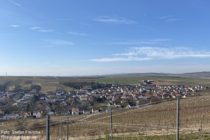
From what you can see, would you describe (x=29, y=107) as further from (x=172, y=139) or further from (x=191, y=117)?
(x=172, y=139)

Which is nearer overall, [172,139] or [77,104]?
[172,139]

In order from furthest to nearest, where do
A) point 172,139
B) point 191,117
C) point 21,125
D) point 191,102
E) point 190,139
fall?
1. point 191,102
2. point 21,125
3. point 191,117
4. point 172,139
5. point 190,139

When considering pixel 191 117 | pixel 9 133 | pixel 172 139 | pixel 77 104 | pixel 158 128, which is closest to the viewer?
pixel 172 139

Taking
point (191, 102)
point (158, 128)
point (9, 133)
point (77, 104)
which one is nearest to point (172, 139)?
point (158, 128)


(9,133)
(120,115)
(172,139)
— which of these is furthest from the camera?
(120,115)

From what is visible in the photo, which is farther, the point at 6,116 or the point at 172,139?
the point at 6,116

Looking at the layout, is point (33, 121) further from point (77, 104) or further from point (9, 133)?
point (77, 104)

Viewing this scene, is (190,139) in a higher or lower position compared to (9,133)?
higher

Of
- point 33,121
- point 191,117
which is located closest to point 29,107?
point 33,121

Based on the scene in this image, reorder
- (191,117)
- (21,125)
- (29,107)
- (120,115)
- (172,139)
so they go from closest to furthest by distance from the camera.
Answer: (172,139) < (191,117) < (21,125) < (120,115) < (29,107)
